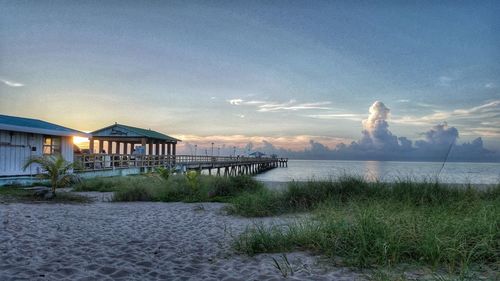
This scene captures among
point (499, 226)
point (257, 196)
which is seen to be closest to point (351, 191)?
point (257, 196)

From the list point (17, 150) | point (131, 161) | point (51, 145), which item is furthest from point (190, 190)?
point (131, 161)

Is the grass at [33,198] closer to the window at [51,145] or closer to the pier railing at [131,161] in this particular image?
the pier railing at [131,161]

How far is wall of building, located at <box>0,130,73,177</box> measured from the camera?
16.6m

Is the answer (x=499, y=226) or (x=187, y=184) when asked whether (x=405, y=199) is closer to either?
(x=499, y=226)

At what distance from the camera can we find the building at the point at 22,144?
54.4 ft

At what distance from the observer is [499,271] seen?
4387mm

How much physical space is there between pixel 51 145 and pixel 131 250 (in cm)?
1658

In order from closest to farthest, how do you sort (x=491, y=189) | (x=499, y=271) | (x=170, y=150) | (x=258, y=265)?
(x=499, y=271), (x=258, y=265), (x=491, y=189), (x=170, y=150)

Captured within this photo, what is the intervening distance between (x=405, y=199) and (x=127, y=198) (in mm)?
8744

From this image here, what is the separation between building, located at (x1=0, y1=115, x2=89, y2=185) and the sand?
866 cm

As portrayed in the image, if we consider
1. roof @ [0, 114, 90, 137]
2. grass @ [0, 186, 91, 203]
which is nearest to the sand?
grass @ [0, 186, 91, 203]

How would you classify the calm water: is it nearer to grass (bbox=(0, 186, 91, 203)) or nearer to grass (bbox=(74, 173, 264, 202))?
grass (bbox=(74, 173, 264, 202))

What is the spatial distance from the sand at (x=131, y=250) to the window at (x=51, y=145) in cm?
1104

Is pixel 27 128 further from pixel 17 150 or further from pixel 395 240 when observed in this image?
pixel 395 240
